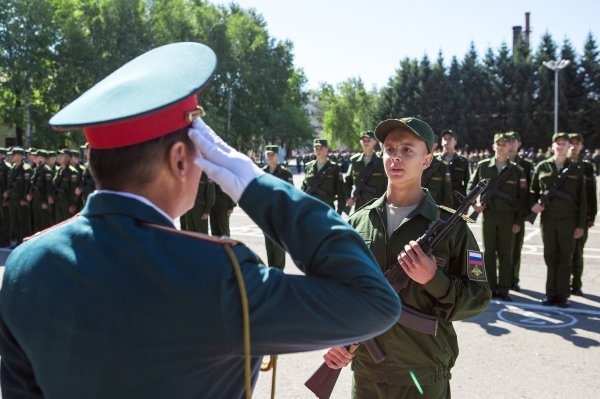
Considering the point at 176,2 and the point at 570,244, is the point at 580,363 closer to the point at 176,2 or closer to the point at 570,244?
the point at 570,244

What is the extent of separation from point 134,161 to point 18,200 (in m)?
13.3

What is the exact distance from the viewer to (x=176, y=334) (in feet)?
3.72

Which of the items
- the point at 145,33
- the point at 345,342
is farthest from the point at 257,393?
the point at 145,33

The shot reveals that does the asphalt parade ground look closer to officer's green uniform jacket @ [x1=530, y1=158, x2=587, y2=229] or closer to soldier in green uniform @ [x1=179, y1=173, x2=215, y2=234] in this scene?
officer's green uniform jacket @ [x1=530, y1=158, x2=587, y2=229]

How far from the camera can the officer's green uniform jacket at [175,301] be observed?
1.14m

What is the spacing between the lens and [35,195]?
509 inches

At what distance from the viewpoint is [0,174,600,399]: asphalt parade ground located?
4.54 meters

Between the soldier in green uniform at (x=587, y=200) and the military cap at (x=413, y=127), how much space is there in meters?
5.26

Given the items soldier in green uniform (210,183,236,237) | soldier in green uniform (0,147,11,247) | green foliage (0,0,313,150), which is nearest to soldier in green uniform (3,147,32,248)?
soldier in green uniform (0,147,11,247)

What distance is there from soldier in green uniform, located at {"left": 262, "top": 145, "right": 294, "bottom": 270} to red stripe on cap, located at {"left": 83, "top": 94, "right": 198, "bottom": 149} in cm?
772

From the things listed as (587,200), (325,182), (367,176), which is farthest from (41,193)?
(587,200)

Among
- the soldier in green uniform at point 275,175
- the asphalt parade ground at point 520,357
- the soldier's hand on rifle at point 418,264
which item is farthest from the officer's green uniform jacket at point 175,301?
the soldier in green uniform at point 275,175

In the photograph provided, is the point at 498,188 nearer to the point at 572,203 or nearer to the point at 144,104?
the point at 572,203

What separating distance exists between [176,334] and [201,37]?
154 feet
